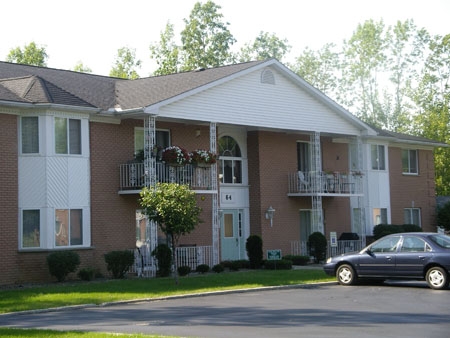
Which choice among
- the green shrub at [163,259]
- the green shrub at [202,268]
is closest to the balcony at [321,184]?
the green shrub at [202,268]

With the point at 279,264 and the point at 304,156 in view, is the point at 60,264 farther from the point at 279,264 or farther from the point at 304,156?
the point at 304,156

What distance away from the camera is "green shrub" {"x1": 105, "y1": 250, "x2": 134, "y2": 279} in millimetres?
25953

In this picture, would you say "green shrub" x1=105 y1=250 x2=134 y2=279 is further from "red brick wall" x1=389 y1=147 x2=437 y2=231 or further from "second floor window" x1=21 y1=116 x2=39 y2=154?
"red brick wall" x1=389 y1=147 x2=437 y2=231

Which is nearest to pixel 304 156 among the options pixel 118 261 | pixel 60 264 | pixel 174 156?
pixel 174 156

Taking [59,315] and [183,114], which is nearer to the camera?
[59,315]

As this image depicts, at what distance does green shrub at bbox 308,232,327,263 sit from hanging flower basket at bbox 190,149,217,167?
663 cm

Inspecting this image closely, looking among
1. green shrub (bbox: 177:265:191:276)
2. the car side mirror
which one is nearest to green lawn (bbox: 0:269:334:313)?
green shrub (bbox: 177:265:191:276)

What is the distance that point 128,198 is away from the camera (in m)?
28.3

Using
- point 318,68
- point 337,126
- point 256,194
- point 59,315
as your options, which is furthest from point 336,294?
point 318,68

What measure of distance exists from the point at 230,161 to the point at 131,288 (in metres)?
12.2

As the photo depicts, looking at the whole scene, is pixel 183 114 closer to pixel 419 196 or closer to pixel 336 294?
pixel 336 294

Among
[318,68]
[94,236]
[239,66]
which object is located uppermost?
[318,68]

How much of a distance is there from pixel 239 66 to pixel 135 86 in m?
4.16

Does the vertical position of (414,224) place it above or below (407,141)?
below
